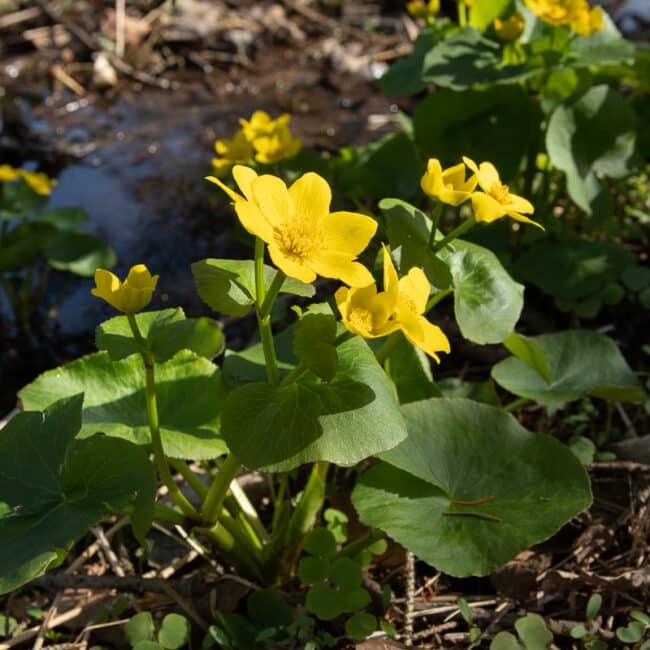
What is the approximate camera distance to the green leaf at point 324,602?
139 cm

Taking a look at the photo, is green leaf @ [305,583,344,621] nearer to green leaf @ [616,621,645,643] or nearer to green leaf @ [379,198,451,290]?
green leaf @ [616,621,645,643]

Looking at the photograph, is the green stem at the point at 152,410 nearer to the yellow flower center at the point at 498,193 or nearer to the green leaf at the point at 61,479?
the green leaf at the point at 61,479

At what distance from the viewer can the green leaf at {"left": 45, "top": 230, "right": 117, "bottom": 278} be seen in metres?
2.75

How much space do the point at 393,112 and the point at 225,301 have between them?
3.07 metres

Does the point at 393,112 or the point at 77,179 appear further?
the point at 393,112

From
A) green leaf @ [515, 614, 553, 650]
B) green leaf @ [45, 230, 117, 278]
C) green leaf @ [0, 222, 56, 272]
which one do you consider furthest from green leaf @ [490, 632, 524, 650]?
green leaf @ [0, 222, 56, 272]

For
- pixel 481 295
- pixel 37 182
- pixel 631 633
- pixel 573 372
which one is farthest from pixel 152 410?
pixel 37 182

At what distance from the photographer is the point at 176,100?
4258 mm

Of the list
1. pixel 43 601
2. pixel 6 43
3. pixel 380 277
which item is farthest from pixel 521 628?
pixel 6 43

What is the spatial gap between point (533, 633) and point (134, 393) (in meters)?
0.89

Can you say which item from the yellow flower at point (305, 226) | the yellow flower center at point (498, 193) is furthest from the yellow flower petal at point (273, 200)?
the yellow flower center at point (498, 193)

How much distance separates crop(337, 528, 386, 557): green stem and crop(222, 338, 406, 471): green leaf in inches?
16.1

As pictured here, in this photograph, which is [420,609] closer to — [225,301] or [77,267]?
[225,301]

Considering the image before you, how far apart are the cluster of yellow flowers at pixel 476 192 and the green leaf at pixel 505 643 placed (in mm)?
736
